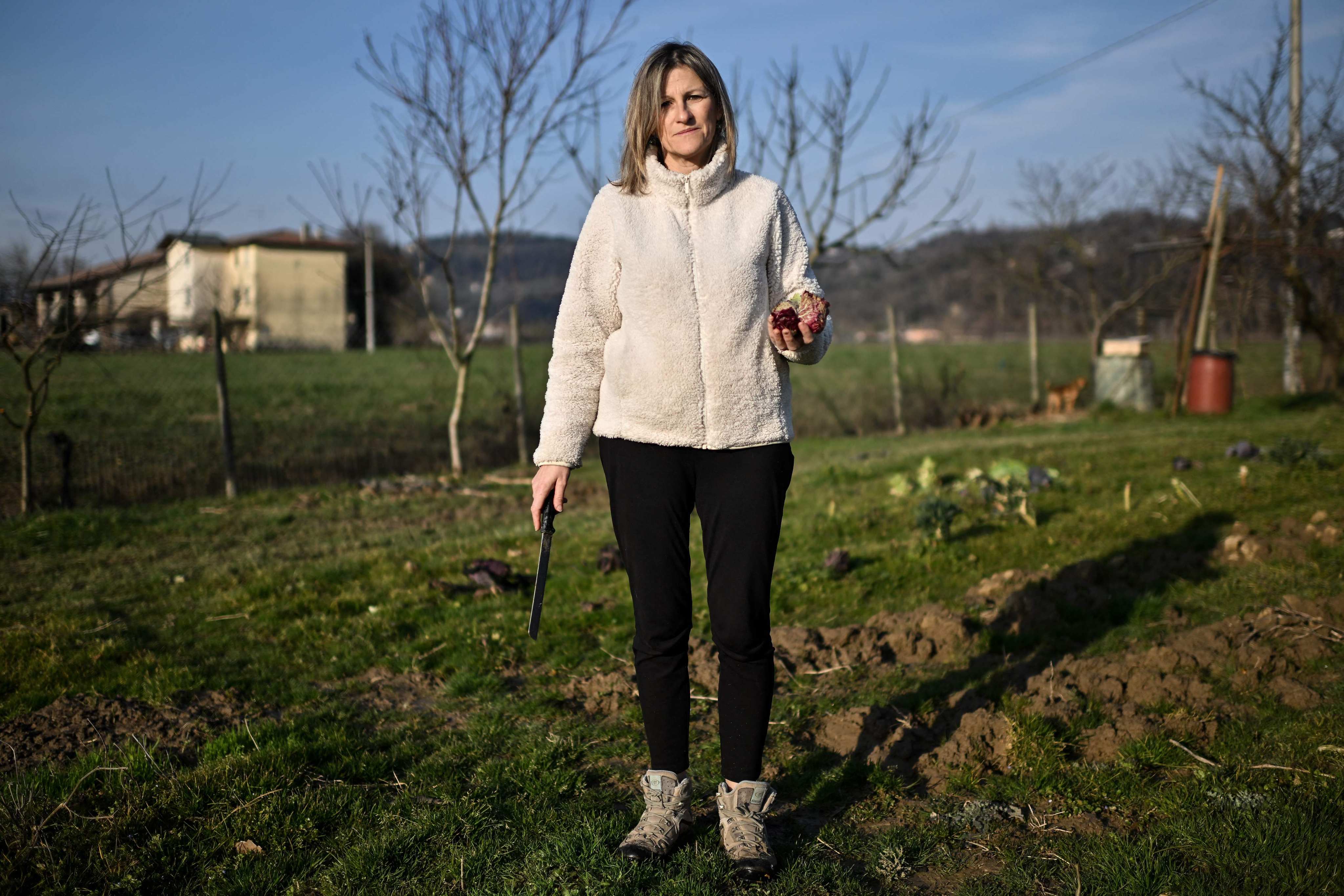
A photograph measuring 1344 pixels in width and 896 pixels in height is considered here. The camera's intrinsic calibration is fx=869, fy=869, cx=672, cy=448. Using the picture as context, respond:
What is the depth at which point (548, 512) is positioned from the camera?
7.88 feet

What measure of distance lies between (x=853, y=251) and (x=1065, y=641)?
24.4 feet

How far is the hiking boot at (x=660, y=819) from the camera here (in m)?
2.17

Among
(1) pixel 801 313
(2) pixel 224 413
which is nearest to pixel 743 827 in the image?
(1) pixel 801 313

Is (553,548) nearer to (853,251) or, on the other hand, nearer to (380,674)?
(380,674)

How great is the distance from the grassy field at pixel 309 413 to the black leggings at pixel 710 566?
7.16 metres

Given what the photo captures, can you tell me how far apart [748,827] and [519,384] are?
326 inches

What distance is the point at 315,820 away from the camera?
2375 mm

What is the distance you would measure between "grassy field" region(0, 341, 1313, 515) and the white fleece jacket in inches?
282

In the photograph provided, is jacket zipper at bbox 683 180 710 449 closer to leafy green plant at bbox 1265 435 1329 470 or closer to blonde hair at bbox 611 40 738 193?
blonde hair at bbox 611 40 738 193

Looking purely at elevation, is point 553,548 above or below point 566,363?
below

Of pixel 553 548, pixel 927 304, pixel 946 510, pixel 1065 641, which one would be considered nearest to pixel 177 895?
pixel 1065 641

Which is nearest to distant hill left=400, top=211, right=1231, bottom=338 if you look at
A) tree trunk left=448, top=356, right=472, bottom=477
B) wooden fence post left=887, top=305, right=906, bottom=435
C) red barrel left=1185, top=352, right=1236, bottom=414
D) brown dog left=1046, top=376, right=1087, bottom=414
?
wooden fence post left=887, top=305, right=906, bottom=435

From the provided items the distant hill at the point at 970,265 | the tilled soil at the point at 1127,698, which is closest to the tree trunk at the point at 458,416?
the distant hill at the point at 970,265

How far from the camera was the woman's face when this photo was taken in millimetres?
2195
